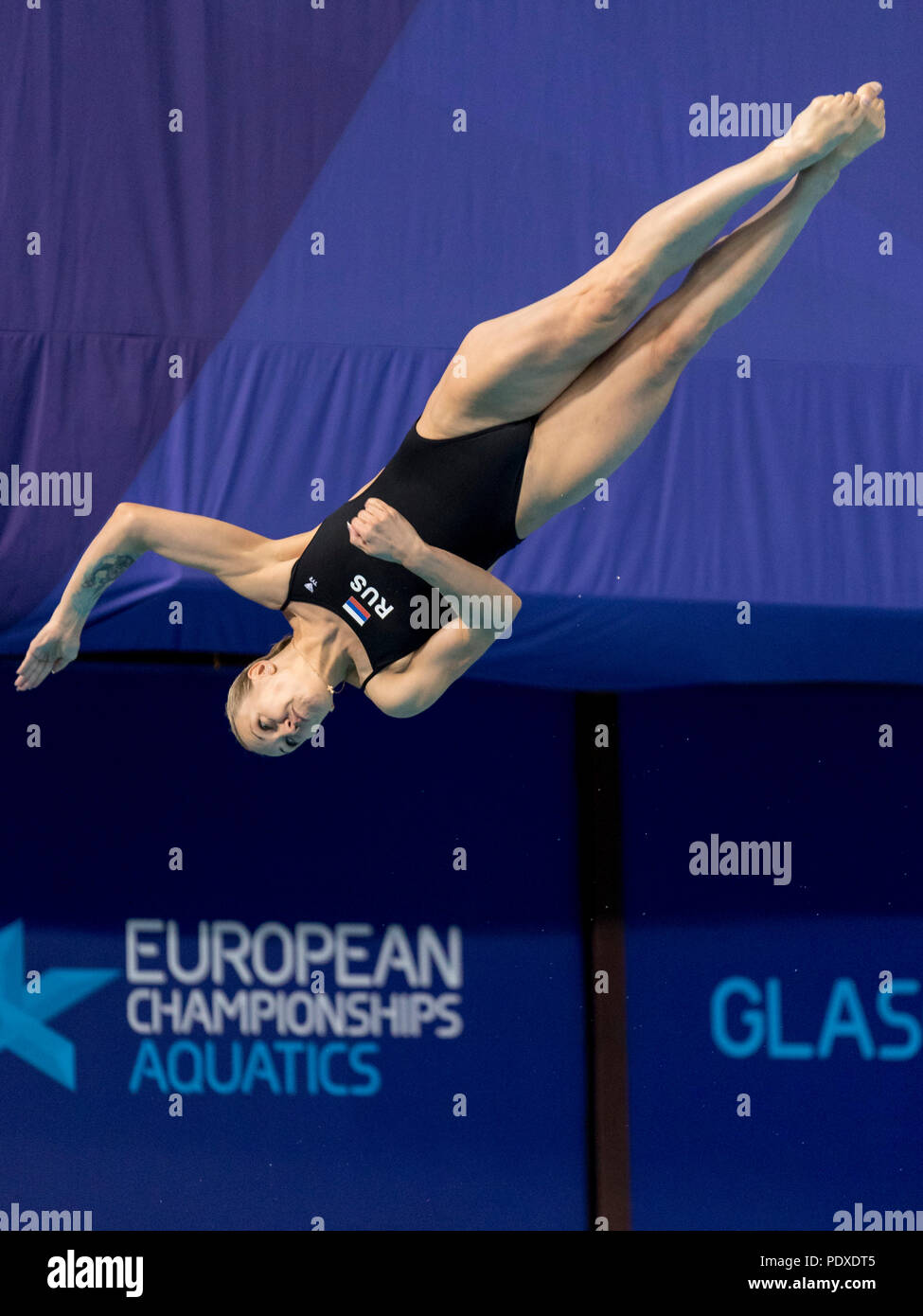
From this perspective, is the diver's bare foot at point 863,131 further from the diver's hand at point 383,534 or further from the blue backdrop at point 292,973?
the blue backdrop at point 292,973

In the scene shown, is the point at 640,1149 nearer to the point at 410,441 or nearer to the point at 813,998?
the point at 813,998

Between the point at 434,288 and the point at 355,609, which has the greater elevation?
the point at 434,288

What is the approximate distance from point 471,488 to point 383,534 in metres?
0.45

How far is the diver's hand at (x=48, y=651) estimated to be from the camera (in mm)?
3932

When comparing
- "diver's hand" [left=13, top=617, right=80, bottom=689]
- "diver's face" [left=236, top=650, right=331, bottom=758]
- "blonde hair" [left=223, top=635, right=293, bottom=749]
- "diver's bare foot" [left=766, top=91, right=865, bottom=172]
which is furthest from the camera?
"blonde hair" [left=223, top=635, right=293, bottom=749]

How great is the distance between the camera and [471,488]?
4012 millimetres

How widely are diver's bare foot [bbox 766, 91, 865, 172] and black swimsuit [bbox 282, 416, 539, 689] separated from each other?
0.94 m

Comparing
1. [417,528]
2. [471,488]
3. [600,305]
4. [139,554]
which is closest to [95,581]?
[139,554]

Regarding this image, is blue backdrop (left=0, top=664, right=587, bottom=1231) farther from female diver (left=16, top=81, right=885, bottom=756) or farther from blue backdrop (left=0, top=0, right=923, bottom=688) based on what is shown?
female diver (left=16, top=81, right=885, bottom=756)

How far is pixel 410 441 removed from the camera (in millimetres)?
4125

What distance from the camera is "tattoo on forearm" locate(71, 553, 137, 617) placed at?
3.96 m

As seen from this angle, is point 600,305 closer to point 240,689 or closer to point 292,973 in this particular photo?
point 240,689

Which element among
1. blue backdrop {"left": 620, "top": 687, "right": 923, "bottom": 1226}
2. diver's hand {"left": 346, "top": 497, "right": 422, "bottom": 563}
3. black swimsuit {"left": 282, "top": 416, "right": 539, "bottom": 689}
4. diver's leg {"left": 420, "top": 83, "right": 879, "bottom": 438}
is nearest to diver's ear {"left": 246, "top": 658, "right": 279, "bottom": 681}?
black swimsuit {"left": 282, "top": 416, "right": 539, "bottom": 689}

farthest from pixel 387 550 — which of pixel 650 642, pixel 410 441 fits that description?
pixel 650 642
